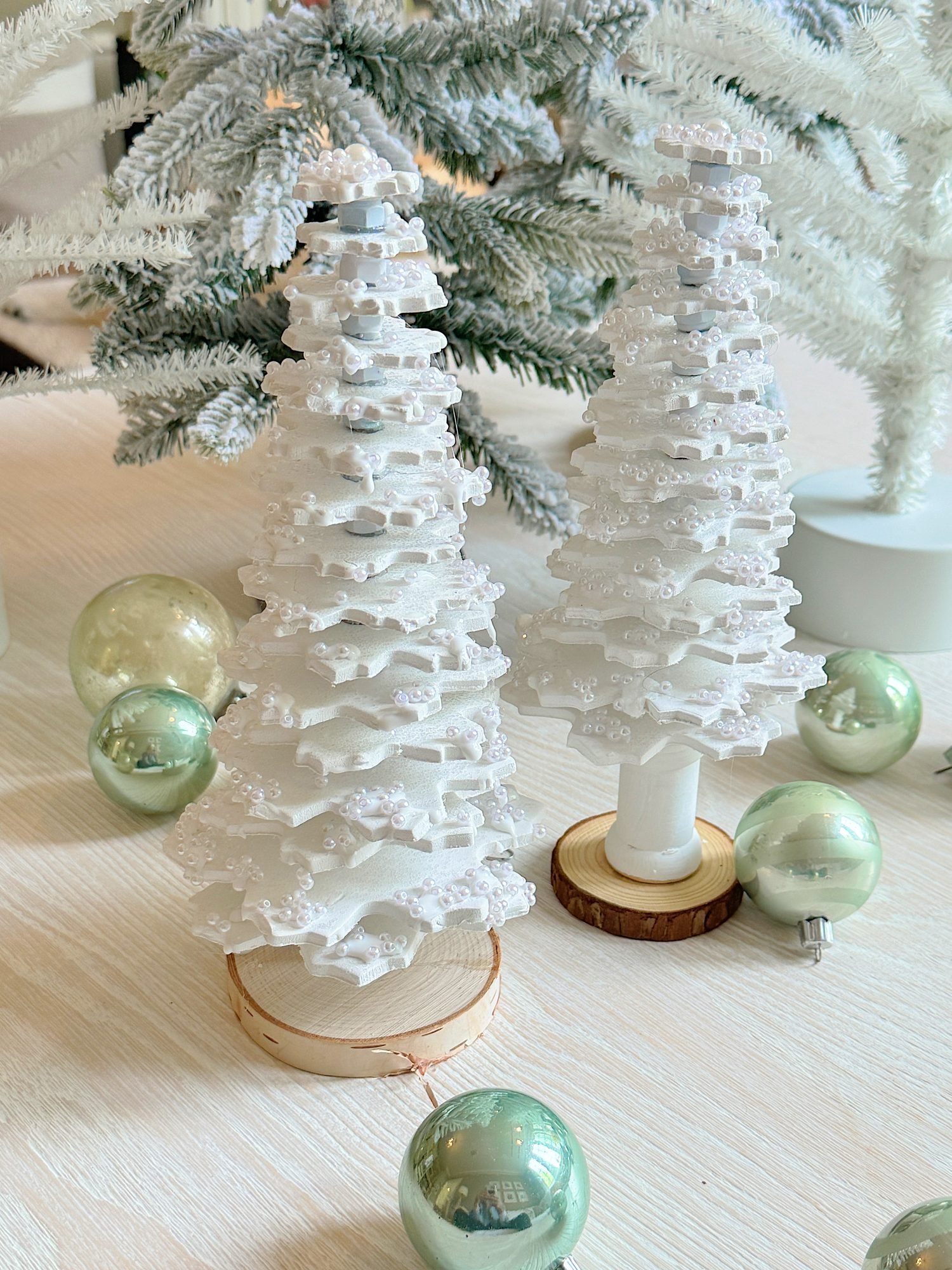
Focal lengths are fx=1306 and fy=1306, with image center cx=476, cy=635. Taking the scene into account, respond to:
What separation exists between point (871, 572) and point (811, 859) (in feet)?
1.19

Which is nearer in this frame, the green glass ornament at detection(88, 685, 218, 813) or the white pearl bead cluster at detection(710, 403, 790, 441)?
the white pearl bead cluster at detection(710, 403, 790, 441)

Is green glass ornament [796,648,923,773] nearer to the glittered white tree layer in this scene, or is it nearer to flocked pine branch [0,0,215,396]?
the glittered white tree layer

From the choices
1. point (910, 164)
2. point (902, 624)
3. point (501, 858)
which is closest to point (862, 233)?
point (910, 164)

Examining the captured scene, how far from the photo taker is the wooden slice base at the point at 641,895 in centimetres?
75

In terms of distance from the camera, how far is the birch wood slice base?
66 centimetres

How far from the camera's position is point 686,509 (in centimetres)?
68

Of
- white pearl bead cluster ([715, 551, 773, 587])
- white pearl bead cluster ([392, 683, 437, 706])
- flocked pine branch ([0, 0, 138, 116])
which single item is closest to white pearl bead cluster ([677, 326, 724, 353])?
white pearl bead cluster ([715, 551, 773, 587])

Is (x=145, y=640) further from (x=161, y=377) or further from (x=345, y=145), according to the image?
(x=345, y=145)

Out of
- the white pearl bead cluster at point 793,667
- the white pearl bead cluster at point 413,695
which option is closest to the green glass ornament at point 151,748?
the white pearl bead cluster at point 413,695

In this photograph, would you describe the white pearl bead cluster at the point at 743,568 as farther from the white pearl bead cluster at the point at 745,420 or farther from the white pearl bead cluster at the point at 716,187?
the white pearl bead cluster at the point at 716,187

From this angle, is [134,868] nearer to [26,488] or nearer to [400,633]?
[400,633]

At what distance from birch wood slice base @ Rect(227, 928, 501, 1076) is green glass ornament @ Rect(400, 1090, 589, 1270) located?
0.36ft

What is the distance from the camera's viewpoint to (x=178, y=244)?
0.81m

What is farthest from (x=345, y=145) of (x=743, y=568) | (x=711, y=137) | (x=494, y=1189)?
(x=494, y=1189)
